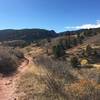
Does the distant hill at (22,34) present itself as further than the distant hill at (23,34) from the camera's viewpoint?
Yes

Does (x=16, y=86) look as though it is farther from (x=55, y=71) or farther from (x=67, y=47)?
(x=67, y=47)

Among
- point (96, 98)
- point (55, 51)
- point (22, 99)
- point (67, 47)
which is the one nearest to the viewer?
point (96, 98)

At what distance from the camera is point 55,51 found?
72312mm

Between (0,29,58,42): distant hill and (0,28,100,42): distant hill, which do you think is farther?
(0,29,58,42): distant hill

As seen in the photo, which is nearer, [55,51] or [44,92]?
[44,92]

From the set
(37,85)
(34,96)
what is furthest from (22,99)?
(37,85)

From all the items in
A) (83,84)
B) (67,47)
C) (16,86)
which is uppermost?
(83,84)

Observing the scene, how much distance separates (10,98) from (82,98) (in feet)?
13.3

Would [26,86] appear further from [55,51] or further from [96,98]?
[55,51]

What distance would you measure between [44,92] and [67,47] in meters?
91.7

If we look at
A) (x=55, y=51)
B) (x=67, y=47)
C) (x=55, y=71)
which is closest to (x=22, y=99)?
(x=55, y=71)

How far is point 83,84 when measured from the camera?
35.9ft

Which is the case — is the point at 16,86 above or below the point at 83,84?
below

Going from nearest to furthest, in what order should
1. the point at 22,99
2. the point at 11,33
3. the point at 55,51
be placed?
the point at 22,99 → the point at 55,51 → the point at 11,33
